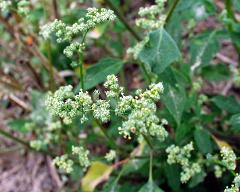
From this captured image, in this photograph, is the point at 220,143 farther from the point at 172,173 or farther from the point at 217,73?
the point at 217,73

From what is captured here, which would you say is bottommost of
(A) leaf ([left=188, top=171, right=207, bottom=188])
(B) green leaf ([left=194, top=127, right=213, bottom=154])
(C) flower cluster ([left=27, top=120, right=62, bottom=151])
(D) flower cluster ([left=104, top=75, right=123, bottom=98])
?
(A) leaf ([left=188, top=171, right=207, bottom=188])

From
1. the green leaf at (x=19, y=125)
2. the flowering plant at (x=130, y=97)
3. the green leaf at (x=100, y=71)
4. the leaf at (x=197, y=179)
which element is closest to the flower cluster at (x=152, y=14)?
the flowering plant at (x=130, y=97)

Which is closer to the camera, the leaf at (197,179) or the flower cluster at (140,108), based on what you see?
the flower cluster at (140,108)

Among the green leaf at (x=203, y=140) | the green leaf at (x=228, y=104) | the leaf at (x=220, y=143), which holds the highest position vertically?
the green leaf at (x=228, y=104)

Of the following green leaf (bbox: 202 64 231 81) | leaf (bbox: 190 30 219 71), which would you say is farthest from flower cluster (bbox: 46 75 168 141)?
green leaf (bbox: 202 64 231 81)

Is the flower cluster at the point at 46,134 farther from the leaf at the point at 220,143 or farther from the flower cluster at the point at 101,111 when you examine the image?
the flower cluster at the point at 101,111

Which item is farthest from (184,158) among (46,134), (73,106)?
(46,134)

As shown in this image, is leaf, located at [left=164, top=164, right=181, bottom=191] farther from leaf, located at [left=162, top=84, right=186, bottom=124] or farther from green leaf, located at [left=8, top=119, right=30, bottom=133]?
green leaf, located at [left=8, top=119, right=30, bottom=133]

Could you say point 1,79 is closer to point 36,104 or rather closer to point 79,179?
point 36,104
